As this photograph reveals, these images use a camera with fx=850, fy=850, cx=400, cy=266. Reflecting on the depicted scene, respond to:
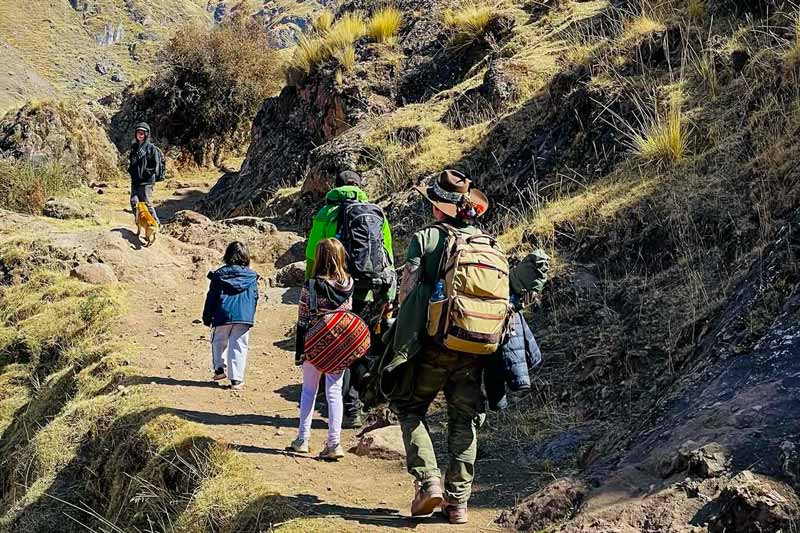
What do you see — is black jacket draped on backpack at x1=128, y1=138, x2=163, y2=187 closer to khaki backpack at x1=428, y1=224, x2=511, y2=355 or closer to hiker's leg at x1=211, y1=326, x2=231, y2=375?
hiker's leg at x1=211, y1=326, x2=231, y2=375

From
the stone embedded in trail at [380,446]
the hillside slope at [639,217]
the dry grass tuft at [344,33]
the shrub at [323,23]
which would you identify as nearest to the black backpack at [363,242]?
the stone embedded in trail at [380,446]

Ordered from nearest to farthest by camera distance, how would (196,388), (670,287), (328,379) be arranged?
(328,379), (670,287), (196,388)

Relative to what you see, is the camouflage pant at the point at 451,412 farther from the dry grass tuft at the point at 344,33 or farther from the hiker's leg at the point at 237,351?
the dry grass tuft at the point at 344,33

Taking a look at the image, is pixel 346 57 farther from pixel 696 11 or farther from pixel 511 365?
pixel 511 365

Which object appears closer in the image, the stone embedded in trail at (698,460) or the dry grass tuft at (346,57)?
the stone embedded in trail at (698,460)

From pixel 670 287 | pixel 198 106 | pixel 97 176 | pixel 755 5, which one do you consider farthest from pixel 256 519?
pixel 198 106

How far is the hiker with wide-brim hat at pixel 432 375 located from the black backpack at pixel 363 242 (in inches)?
66.7

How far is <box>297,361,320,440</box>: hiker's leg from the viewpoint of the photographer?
19.3 feet

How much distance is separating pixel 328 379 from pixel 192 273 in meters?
6.78

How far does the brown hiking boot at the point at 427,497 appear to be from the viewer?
176 inches

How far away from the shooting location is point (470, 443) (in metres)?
4.55

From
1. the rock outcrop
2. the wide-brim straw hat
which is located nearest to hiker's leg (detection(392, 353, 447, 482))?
the wide-brim straw hat

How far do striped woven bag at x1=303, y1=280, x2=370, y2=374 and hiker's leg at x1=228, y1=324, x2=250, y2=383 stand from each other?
199 cm

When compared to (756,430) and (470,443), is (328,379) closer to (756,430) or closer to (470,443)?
(470,443)
